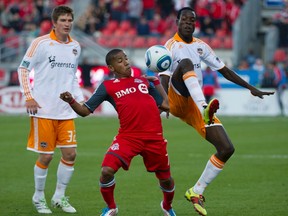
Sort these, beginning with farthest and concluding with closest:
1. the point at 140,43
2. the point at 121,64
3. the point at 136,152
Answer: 1. the point at 140,43
2. the point at 121,64
3. the point at 136,152

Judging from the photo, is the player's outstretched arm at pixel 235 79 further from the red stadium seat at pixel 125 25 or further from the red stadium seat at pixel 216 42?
the red stadium seat at pixel 125 25

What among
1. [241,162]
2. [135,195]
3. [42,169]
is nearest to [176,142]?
[241,162]

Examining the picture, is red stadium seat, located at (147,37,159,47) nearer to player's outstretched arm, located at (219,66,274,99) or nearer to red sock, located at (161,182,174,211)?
player's outstretched arm, located at (219,66,274,99)

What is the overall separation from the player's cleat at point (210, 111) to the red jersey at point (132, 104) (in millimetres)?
754

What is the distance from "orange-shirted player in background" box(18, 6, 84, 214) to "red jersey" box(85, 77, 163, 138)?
4.94 ft

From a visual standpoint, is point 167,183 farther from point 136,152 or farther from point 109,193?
point 109,193

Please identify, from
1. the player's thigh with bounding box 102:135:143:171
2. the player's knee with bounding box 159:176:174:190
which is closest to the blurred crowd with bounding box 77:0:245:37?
the player's knee with bounding box 159:176:174:190

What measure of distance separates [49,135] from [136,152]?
188cm

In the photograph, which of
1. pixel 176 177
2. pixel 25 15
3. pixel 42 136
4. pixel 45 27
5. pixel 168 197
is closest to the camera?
pixel 168 197

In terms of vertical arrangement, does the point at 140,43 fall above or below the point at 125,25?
below

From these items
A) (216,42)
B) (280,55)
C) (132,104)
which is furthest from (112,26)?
(132,104)

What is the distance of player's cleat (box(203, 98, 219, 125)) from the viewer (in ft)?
31.7

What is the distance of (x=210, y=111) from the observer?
9789mm

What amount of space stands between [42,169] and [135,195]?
1.70 metres
